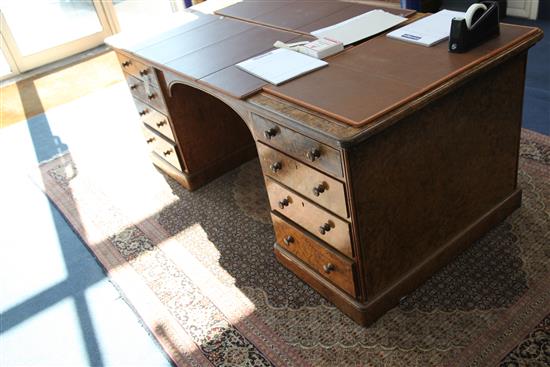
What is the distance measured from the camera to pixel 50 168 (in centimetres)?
340

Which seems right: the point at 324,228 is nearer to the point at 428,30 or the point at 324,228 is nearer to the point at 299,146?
the point at 299,146

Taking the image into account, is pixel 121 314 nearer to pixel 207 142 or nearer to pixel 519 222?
pixel 207 142

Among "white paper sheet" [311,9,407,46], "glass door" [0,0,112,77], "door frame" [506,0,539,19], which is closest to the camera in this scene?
"white paper sheet" [311,9,407,46]

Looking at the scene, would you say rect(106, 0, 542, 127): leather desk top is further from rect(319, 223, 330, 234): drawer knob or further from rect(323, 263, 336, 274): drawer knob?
rect(323, 263, 336, 274): drawer knob

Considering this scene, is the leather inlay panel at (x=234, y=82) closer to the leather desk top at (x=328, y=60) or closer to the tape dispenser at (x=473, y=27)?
the leather desk top at (x=328, y=60)

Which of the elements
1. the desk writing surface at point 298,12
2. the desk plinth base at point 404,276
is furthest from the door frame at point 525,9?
the desk plinth base at point 404,276

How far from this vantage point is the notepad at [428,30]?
199cm

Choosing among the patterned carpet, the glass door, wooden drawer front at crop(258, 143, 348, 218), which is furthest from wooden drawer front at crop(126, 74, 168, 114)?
the glass door

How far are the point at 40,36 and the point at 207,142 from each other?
10.4ft

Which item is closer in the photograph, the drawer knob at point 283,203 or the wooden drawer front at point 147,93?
the drawer knob at point 283,203

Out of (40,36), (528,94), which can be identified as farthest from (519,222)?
(40,36)

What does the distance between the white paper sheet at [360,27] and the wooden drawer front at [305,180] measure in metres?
0.55

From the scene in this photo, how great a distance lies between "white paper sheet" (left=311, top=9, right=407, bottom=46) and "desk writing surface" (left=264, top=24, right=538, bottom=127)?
13cm

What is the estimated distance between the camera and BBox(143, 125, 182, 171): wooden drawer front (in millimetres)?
2879
